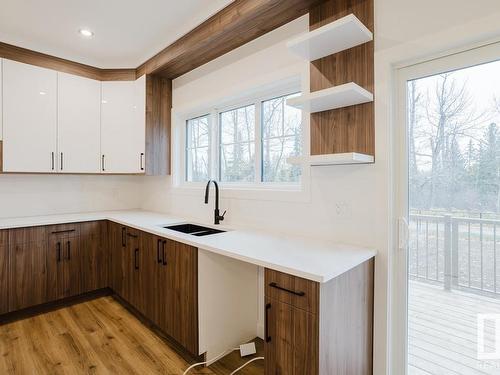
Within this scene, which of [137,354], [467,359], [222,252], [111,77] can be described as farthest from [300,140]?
[111,77]

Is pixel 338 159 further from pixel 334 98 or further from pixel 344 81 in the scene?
pixel 344 81

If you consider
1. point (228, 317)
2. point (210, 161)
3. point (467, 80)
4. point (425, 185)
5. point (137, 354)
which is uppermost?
point (467, 80)

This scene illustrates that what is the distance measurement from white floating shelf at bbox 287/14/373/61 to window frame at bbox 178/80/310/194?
0.99 ft

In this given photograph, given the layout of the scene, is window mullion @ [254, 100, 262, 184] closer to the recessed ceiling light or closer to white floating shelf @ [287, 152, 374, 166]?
white floating shelf @ [287, 152, 374, 166]

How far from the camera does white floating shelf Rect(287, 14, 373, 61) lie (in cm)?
147

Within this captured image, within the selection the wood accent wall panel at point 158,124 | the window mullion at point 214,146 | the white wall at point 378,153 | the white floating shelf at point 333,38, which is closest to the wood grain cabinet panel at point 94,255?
the wood accent wall panel at point 158,124

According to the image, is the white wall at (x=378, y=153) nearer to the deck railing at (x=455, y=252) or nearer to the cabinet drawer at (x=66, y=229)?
the deck railing at (x=455, y=252)

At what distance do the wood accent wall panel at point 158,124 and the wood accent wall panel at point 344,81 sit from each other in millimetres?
1949

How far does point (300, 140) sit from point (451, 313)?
144 centimetres

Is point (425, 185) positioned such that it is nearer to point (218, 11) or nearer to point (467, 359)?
A: point (467, 359)

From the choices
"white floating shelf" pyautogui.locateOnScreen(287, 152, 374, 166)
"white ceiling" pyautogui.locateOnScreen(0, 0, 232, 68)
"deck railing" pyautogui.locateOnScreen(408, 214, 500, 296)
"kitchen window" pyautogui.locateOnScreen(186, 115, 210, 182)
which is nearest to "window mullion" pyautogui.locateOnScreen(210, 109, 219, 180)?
"kitchen window" pyautogui.locateOnScreen(186, 115, 210, 182)

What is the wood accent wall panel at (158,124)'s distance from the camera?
312cm

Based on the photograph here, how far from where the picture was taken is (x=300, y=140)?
2209mm

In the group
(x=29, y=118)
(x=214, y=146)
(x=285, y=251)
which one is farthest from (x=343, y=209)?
(x=29, y=118)
